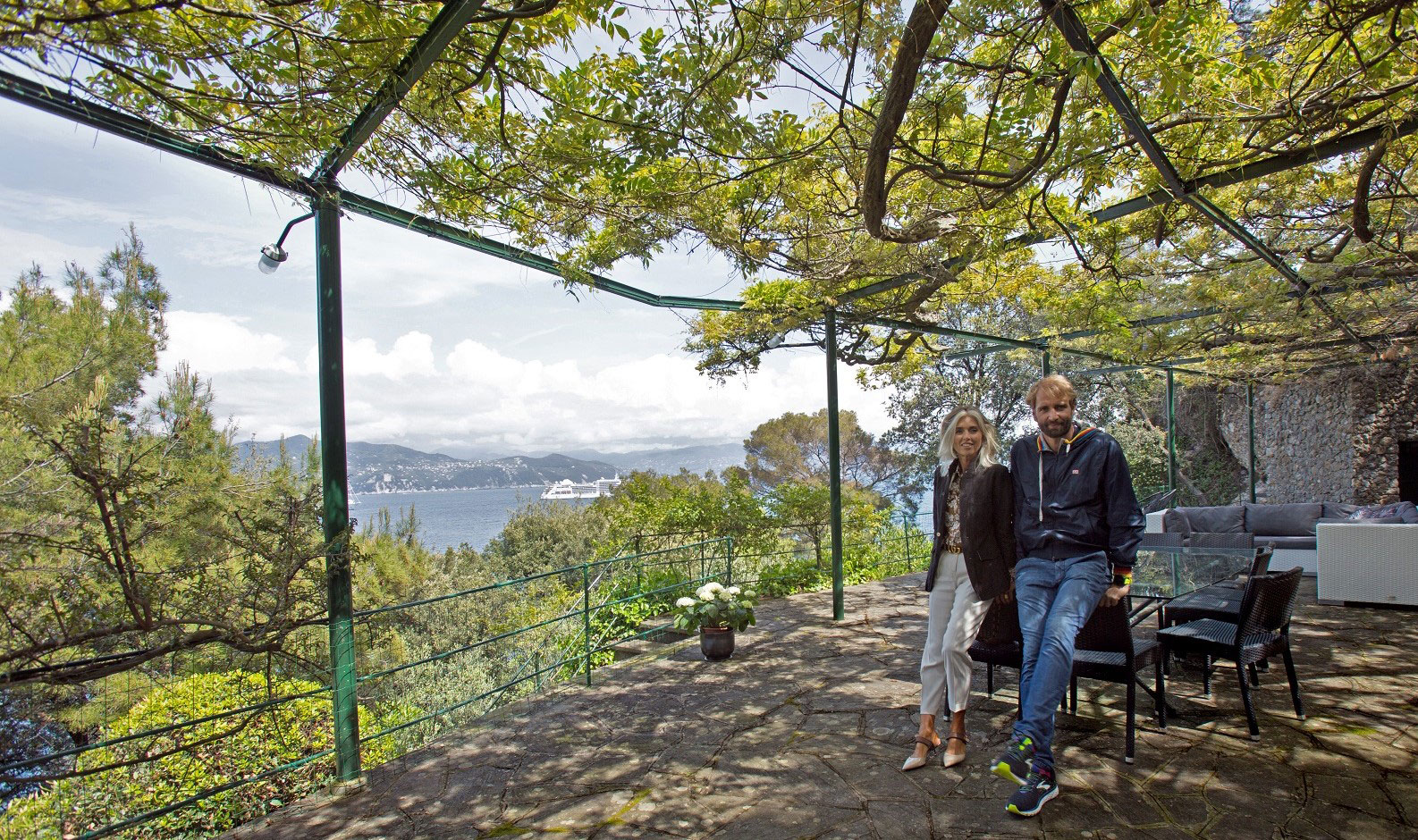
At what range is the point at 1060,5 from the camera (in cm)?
235

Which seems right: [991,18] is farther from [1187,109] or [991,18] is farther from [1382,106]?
[1382,106]

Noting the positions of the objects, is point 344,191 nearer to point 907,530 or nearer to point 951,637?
point 951,637

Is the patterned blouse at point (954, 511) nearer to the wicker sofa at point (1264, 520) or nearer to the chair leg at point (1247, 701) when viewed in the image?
the chair leg at point (1247, 701)

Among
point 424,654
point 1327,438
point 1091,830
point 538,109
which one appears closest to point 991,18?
point 538,109

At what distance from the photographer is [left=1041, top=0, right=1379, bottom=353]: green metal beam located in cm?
248

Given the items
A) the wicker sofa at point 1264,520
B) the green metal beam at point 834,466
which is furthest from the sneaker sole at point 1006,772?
the wicker sofa at point 1264,520

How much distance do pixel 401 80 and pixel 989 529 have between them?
2.81m

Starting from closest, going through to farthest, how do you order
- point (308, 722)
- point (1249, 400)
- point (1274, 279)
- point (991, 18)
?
point (991, 18) < point (308, 722) < point (1274, 279) < point (1249, 400)

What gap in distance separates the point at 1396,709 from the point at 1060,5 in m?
3.70

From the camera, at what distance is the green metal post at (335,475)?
9.87 ft

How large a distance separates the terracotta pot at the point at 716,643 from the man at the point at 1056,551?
88.7 inches

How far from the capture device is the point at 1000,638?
330cm

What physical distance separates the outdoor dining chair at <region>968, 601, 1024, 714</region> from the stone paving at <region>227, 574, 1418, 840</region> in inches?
14.0

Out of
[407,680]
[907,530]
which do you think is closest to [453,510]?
[407,680]
